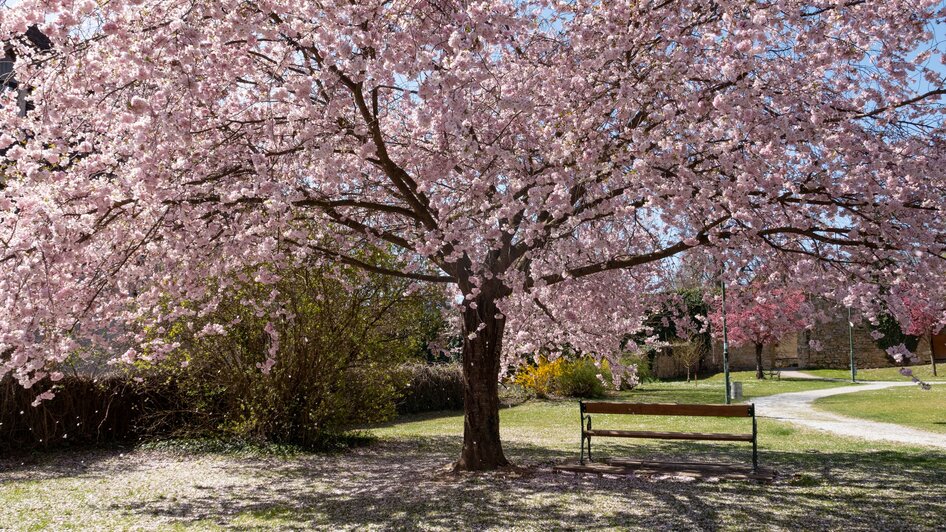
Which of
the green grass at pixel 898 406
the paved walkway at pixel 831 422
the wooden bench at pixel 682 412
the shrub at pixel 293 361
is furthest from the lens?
the green grass at pixel 898 406

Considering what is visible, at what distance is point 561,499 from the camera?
705cm

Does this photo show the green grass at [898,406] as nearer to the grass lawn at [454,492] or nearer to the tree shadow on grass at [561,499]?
the grass lawn at [454,492]

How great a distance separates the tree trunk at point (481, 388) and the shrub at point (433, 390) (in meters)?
10.2

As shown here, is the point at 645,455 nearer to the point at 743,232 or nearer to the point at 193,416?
the point at 743,232

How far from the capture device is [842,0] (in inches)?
257

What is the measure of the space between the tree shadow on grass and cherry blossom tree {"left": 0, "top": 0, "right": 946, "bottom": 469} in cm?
205

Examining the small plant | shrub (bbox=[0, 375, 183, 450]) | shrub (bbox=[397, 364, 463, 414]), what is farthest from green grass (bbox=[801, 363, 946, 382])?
shrub (bbox=[0, 375, 183, 450])

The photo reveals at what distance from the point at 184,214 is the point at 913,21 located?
6.95 metres

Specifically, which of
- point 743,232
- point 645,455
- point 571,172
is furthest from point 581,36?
point 645,455

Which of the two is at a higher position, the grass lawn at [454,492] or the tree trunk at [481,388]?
the tree trunk at [481,388]

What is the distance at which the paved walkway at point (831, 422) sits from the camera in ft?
41.7

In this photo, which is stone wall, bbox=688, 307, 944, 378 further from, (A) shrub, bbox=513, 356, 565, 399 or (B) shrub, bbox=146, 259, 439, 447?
(B) shrub, bbox=146, 259, 439, 447

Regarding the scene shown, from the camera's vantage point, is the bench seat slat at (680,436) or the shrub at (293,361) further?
the shrub at (293,361)

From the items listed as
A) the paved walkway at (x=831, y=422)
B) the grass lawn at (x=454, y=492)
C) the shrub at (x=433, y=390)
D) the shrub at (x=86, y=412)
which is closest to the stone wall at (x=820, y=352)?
the paved walkway at (x=831, y=422)
